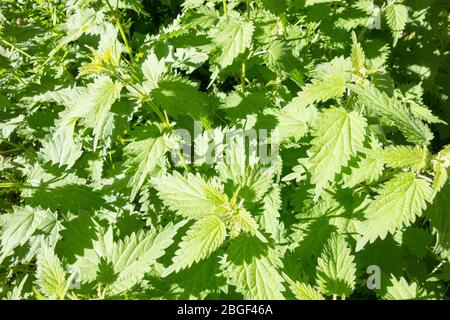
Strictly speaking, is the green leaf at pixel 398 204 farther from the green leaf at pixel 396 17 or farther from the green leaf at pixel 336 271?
the green leaf at pixel 396 17

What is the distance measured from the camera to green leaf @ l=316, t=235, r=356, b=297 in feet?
6.12

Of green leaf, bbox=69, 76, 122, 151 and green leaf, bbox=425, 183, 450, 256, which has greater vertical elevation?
green leaf, bbox=69, 76, 122, 151

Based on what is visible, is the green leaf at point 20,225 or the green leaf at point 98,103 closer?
the green leaf at point 98,103

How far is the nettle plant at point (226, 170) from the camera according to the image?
184cm

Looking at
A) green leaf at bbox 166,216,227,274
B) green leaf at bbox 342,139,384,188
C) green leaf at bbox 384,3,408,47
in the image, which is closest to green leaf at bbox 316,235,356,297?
green leaf at bbox 342,139,384,188

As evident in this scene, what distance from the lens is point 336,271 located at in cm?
192

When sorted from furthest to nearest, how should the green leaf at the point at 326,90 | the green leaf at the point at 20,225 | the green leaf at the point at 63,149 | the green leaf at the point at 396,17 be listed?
1. the green leaf at the point at 396,17
2. the green leaf at the point at 63,149
3. the green leaf at the point at 20,225
4. the green leaf at the point at 326,90

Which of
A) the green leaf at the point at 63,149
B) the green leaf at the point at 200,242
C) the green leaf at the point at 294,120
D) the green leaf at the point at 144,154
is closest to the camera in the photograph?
the green leaf at the point at 200,242

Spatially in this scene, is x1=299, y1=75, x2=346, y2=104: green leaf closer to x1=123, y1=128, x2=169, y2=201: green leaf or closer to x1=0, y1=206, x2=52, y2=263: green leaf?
x1=123, y1=128, x2=169, y2=201: green leaf

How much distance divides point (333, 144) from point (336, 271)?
648 mm

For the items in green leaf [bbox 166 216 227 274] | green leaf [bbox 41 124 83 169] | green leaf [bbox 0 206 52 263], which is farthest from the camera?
green leaf [bbox 41 124 83 169]

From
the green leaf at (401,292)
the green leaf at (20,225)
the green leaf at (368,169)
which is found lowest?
the green leaf at (401,292)

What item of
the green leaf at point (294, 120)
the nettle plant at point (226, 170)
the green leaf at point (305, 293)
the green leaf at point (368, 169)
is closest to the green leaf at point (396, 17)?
the nettle plant at point (226, 170)

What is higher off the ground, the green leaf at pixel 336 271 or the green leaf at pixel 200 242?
the green leaf at pixel 200 242
